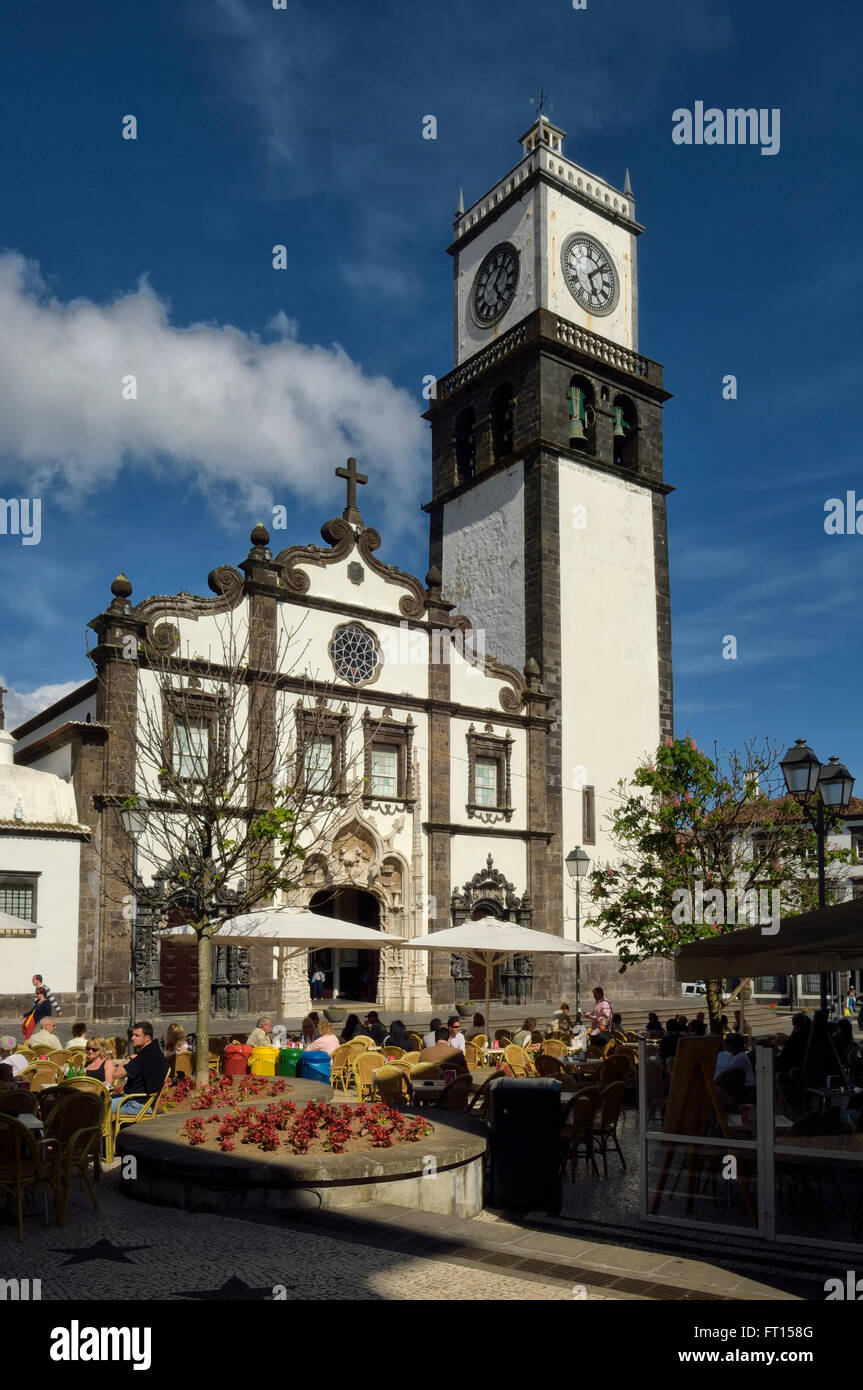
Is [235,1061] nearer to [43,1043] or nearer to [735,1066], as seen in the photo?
[43,1043]

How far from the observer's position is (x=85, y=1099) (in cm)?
859

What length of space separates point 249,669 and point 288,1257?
22.1 meters

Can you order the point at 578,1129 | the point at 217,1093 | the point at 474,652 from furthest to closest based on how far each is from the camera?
the point at 474,652, the point at 217,1093, the point at 578,1129

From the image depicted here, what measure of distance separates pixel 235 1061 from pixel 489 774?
20283 mm

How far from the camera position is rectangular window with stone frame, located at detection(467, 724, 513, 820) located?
32.9 metres

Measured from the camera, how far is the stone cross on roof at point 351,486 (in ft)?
104

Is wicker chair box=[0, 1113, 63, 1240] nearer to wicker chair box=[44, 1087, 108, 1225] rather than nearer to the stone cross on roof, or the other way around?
wicker chair box=[44, 1087, 108, 1225]

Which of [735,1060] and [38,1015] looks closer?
[735,1060]

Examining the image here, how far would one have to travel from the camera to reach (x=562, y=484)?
3694 centimetres

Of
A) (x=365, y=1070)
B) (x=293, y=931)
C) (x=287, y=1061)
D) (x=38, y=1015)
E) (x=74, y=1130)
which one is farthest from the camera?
(x=38, y=1015)

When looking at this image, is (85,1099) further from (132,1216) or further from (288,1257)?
(288,1257)

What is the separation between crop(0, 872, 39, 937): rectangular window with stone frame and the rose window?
10.0m

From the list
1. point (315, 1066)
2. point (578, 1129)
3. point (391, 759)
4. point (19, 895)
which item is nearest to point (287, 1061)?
point (315, 1066)
